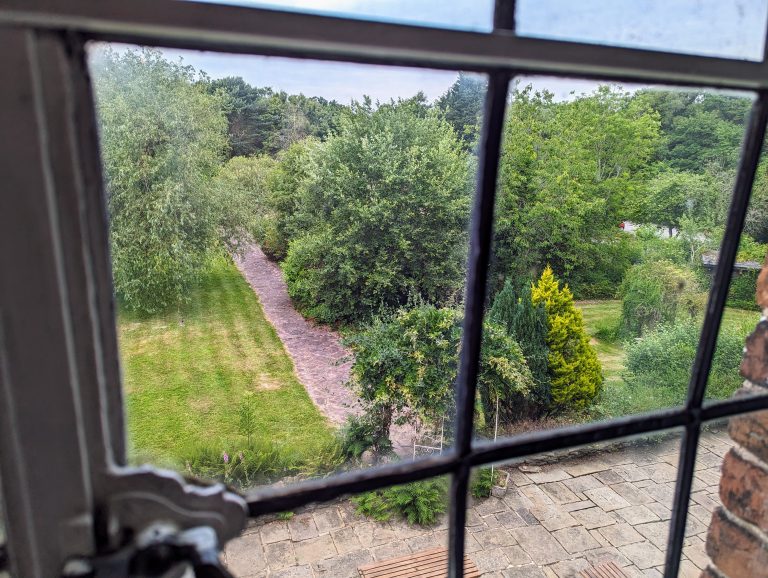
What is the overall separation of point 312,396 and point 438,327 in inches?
42.5

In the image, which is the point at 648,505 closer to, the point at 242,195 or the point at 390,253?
the point at 390,253

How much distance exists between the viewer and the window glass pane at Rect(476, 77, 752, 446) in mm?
3711

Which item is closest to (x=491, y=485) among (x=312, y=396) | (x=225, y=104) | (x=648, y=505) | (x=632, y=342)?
(x=648, y=505)

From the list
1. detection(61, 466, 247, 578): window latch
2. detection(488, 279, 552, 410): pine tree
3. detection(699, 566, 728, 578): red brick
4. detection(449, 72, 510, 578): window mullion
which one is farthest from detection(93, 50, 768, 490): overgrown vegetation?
detection(61, 466, 247, 578): window latch

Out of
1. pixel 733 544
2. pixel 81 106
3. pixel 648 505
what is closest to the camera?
pixel 81 106

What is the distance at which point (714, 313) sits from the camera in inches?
16.4

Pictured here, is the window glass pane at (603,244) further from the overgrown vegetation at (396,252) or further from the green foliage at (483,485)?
the green foliage at (483,485)

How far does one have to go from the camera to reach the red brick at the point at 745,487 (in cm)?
49

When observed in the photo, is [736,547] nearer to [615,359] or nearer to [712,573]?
[712,573]

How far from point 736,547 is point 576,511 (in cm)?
290

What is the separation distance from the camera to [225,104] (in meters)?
3.48

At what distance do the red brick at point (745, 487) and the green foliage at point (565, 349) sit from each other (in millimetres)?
3206

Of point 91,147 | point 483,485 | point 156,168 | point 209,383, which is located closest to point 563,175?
point 483,485

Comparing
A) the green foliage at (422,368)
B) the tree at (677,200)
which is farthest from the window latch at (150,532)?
the tree at (677,200)
